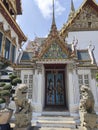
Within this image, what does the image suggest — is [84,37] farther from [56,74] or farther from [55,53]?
[55,53]

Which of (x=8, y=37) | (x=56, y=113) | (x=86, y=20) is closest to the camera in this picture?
(x=56, y=113)

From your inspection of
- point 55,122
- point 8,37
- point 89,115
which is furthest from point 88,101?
point 8,37

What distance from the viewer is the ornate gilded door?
870 centimetres

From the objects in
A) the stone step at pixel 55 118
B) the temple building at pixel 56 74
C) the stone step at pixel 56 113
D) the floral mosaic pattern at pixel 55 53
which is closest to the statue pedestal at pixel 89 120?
the stone step at pixel 55 118

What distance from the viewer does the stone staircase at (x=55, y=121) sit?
237 inches

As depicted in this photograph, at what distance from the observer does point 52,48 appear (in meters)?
8.15

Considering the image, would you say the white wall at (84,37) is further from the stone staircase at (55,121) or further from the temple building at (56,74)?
the stone staircase at (55,121)

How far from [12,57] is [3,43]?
1989mm

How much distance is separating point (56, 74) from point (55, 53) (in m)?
1.64

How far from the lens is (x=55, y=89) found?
8.84 meters

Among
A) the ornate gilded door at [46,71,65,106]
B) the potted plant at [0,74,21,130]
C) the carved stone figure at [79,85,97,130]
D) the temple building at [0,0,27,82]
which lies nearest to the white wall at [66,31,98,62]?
the temple building at [0,0,27,82]

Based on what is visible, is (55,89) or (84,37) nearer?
(55,89)

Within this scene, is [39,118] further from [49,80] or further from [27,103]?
[49,80]

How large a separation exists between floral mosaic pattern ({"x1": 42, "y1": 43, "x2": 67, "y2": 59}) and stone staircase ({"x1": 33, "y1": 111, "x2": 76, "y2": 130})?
2895 millimetres
